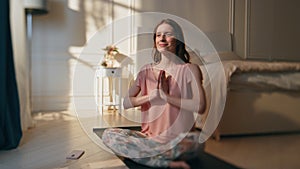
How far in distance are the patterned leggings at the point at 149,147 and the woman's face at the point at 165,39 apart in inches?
10.5

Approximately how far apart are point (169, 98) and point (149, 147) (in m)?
0.23

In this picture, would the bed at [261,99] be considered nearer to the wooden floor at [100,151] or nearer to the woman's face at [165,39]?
the wooden floor at [100,151]

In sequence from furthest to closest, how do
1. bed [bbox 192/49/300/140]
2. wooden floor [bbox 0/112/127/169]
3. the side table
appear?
the side table, bed [bbox 192/49/300/140], wooden floor [bbox 0/112/127/169]

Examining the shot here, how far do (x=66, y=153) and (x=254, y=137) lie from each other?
828 mm

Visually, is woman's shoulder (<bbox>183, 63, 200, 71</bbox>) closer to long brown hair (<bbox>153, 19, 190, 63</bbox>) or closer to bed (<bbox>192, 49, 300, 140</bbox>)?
long brown hair (<bbox>153, 19, 190, 63</bbox>)

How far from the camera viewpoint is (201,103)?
0.86 meters

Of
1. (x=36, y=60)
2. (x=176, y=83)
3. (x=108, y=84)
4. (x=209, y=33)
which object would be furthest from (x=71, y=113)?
(x=176, y=83)

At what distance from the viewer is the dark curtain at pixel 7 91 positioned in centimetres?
129

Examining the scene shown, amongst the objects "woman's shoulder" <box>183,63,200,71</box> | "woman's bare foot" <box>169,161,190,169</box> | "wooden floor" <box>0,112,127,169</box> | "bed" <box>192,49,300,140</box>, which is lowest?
"wooden floor" <box>0,112,127,169</box>

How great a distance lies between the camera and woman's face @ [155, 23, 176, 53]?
2.92 ft

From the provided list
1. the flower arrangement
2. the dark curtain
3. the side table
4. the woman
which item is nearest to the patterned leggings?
the woman

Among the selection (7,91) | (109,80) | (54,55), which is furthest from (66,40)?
(7,91)

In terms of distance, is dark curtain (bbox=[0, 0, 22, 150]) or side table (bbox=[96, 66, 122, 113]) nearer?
dark curtain (bbox=[0, 0, 22, 150])

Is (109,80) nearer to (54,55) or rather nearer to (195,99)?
(54,55)
